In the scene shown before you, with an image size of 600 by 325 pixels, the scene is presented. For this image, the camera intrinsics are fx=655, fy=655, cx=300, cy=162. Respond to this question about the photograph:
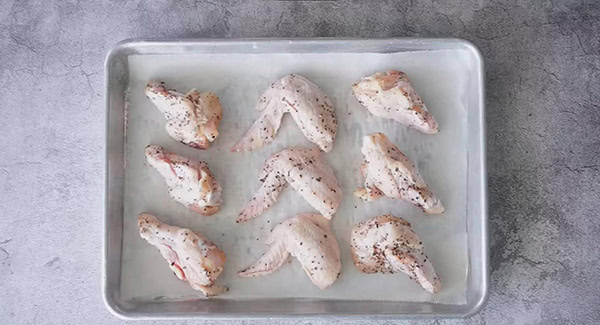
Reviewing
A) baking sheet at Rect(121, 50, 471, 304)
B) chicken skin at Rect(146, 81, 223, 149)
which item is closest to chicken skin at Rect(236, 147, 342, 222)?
baking sheet at Rect(121, 50, 471, 304)

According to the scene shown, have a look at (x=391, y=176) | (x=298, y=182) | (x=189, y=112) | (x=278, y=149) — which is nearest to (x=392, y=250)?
(x=391, y=176)

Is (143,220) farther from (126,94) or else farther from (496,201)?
(496,201)

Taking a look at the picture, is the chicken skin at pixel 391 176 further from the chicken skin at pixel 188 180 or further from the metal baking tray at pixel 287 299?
the chicken skin at pixel 188 180

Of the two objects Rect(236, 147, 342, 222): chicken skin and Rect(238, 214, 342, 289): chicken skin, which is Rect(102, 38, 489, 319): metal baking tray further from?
Rect(236, 147, 342, 222): chicken skin

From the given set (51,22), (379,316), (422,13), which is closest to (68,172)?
(51,22)

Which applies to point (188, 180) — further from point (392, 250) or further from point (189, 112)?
point (392, 250)

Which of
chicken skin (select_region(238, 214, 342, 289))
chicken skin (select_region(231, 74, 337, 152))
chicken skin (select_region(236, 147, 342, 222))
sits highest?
chicken skin (select_region(231, 74, 337, 152))
